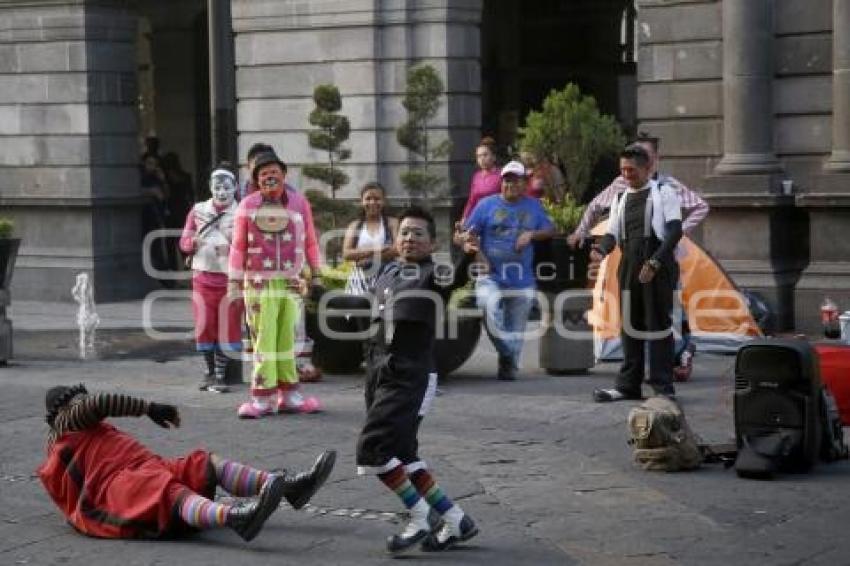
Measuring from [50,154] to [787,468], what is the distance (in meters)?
13.5

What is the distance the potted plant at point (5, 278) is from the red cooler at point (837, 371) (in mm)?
7255

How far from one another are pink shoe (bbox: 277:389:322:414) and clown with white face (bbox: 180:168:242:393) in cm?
120

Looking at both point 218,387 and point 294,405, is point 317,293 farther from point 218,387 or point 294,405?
point 294,405

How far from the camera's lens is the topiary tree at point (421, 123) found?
17.1m

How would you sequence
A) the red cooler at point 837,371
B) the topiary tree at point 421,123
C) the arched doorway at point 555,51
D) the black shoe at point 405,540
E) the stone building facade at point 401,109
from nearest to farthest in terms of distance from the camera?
the black shoe at point 405,540
the red cooler at point 837,371
the stone building facade at point 401,109
the topiary tree at point 421,123
the arched doorway at point 555,51

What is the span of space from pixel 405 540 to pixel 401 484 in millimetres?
250

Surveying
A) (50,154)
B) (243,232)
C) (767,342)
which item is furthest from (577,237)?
(50,154)

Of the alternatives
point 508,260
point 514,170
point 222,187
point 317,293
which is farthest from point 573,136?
point 222,187

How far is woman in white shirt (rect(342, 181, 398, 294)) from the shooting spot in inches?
501

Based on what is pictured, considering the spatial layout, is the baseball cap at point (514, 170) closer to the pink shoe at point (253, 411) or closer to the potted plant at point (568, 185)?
the potted plant at point (568, 185)

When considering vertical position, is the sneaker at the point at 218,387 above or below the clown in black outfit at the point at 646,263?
below

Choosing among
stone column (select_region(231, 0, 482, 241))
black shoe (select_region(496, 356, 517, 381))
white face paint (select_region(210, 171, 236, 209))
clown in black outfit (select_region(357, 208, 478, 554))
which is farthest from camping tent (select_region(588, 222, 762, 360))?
clown in black outfit (select_region(357, 208, 478, 554))

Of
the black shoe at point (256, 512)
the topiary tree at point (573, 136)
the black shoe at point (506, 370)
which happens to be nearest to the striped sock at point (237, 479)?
the black shoe at point (256, 512)

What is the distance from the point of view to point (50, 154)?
2072cm
